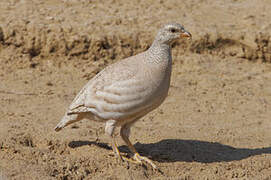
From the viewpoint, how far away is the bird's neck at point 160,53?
20.6ft

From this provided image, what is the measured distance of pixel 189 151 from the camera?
7.01m

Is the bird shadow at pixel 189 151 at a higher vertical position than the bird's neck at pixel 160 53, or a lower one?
lower

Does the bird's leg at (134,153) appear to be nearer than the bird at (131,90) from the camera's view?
No

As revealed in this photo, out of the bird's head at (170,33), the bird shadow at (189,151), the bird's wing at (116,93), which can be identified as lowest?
the bird shadow at (189,151)

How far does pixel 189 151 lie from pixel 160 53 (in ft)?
5.33

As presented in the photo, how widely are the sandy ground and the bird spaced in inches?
22.6

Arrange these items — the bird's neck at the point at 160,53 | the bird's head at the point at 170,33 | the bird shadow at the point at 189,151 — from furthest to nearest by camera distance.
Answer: the bird shadow at the point at 189,151, the bird's head at the point at 170,33, the bird's neck at the point at 160,53

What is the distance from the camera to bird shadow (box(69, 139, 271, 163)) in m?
6.80

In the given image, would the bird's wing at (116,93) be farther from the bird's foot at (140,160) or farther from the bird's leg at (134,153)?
the bird's foot at (140,160)

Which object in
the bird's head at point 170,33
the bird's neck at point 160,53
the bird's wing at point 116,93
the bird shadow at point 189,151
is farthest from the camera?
the bird shadow at point 189,151

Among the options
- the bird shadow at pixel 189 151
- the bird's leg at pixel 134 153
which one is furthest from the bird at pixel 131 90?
the bird shadow at pixel 189 151

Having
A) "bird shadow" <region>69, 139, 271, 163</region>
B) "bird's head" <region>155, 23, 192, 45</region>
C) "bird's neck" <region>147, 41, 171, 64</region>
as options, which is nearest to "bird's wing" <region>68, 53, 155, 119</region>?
"bird's neck" <region>147, 41, 171, 64</region>

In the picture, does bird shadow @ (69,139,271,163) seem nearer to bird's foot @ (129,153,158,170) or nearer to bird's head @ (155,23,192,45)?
bird's foot @ (129,153,158,170)

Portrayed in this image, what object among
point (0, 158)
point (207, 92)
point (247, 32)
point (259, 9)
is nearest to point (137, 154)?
point (0, 158)
